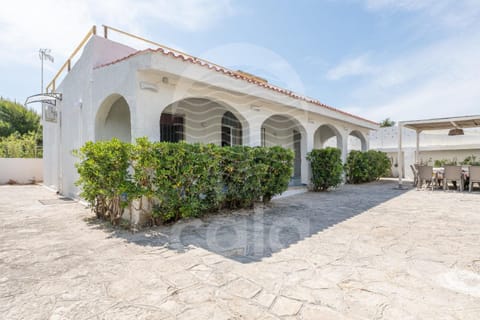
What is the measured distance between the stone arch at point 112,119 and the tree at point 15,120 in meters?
27.1

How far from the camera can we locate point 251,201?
8.26m

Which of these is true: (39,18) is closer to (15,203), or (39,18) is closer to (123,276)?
(15,203)

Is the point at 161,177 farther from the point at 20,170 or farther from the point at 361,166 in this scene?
the point at 20,170

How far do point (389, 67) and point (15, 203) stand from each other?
20098 millimetres

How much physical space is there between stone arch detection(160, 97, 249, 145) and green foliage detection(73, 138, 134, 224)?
3.90 metres

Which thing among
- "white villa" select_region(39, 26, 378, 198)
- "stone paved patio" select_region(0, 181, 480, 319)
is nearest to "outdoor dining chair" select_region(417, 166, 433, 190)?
"white villa" select_region(39, 26, 378, 198)

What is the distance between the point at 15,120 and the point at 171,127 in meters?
31.4

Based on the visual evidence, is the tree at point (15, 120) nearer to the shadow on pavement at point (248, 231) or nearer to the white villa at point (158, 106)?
the white villa at point (158, 106)

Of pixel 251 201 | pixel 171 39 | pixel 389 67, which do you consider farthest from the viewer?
pixel 389 67

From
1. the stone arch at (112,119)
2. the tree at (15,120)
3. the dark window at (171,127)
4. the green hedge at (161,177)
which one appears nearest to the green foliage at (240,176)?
the green hedge at (161,177)

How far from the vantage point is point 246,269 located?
3.77 m

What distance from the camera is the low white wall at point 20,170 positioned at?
1906cm

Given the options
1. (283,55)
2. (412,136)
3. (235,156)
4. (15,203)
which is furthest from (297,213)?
(412,136)

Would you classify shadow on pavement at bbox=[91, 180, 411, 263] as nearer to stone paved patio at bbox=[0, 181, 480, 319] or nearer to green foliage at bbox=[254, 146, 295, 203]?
stone paved patio at bbox=[0, 181, 480, 319]
